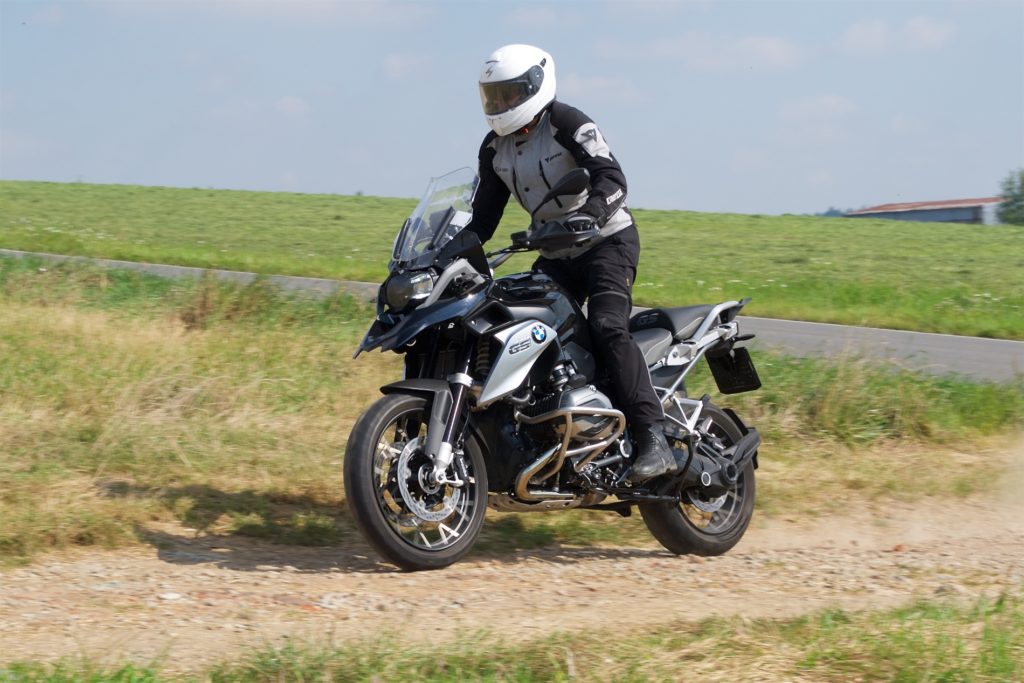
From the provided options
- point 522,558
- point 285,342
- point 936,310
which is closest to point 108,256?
point 285,342

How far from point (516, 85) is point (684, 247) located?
2089 centimetres

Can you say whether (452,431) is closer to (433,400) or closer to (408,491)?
(433,400)

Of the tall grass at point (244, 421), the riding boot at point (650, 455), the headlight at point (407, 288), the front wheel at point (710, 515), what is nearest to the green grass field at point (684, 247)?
the tall grass at point (244, 421)

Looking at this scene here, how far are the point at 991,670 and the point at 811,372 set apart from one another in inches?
215

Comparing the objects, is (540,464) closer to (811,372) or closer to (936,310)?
(811,372)

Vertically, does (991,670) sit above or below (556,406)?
below

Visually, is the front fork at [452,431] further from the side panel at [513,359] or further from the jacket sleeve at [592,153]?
the jacket sleeve at [592,153]

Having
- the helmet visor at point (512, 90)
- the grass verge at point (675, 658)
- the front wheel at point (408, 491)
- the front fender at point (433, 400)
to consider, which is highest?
the helmet visor at point (512, 90)

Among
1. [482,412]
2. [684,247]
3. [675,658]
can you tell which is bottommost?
[675,658]

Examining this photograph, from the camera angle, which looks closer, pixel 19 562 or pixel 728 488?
pixel 19 562

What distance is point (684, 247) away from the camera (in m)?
26.1

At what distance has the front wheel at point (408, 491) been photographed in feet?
16.5

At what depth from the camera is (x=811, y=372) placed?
9203 mm

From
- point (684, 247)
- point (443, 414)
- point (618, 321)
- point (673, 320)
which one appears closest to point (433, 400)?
point (443, 414)
